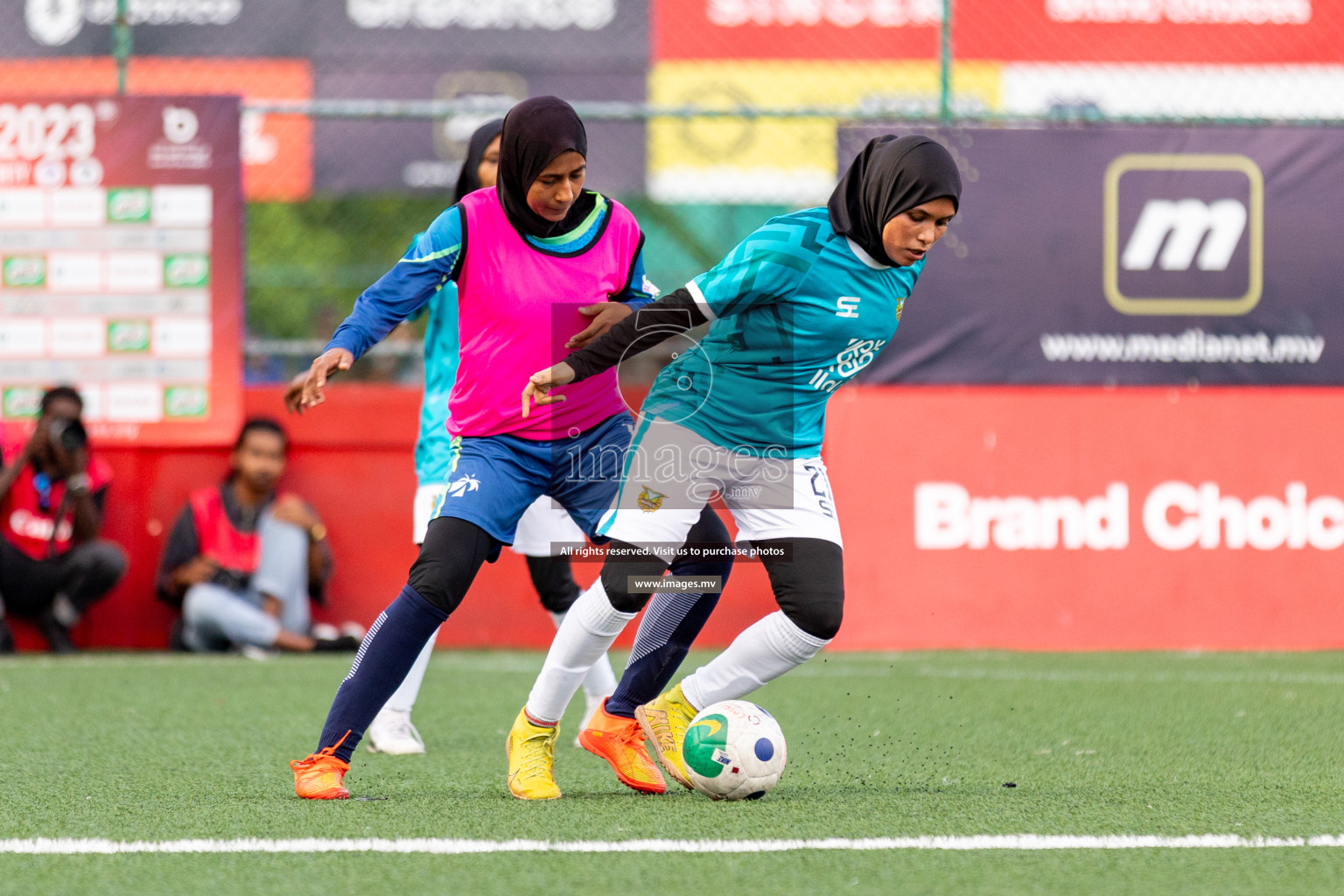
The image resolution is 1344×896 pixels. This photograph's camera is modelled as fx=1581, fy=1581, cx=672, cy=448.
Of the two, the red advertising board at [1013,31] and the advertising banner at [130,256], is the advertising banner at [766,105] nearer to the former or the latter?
the red advertising board at [1013,31]

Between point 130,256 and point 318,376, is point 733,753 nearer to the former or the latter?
point 318,376

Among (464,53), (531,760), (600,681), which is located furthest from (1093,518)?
(464,53)

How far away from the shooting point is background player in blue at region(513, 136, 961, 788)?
4.03m

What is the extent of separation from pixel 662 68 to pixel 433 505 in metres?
6.95

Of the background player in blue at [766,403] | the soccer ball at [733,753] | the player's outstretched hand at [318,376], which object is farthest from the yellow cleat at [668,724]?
the player's outstretched hand at [318,376]

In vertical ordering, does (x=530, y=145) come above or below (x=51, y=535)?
above

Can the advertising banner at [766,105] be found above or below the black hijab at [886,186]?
above

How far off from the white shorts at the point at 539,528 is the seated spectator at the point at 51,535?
3.40 metres

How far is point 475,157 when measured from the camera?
5359mm

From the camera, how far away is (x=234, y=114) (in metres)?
8.32

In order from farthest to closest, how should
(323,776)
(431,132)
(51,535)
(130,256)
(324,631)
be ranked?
(431,132) → (324,631) → (130,256) → (51,535) → (323,776)

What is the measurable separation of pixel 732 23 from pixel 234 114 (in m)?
4.55

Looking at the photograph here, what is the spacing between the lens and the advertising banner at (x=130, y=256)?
8250 mm

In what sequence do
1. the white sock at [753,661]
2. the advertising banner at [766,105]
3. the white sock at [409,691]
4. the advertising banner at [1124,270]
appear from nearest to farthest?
1. the white sock at [753,661]
2. the white sock at [409,691]
3. the advertising banner at [1124,270]
4. the advertising banner at [766,105]
